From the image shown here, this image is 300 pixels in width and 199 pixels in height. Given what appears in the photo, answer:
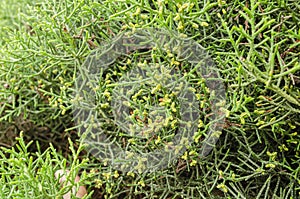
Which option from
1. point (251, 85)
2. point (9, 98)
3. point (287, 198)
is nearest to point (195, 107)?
point (251, 85)

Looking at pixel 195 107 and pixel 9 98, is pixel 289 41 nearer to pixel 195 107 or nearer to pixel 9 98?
pixel 195 107

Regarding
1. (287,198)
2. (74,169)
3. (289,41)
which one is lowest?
(287,198)

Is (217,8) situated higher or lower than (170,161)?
higher

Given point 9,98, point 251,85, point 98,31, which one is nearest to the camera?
point 251,85

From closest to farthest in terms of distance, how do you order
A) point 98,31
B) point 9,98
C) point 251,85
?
point 251,85 → point 98,31 → point 9,98

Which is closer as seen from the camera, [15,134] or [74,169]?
[74,169]

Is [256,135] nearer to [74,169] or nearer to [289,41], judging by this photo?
[289,41]
